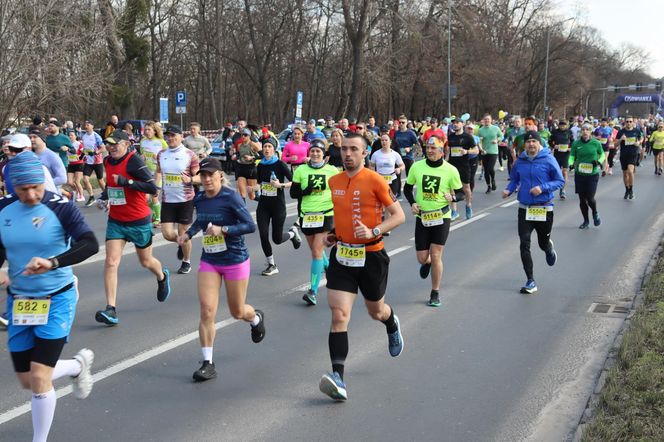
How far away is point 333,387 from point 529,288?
13.9ft

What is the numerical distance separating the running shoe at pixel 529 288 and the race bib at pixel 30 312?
5919mm

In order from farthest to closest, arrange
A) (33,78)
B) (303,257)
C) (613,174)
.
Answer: (613,174) → (33,78) → (303,257)

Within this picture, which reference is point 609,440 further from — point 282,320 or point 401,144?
point 401,144

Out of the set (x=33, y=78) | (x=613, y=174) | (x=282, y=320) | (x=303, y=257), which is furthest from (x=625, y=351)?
(x=613, y=174)

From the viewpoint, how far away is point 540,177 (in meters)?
9.11

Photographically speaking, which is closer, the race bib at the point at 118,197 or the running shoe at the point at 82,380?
the running shoe at the point at 82,380

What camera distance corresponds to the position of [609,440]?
4.55m

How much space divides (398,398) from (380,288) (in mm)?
800

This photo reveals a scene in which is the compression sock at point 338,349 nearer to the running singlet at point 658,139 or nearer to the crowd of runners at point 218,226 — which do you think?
the crowd of runners at point 218,226

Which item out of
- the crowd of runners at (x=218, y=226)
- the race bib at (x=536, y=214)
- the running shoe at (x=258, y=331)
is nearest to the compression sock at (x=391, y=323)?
the crowd of runners at (x=218, y=226)

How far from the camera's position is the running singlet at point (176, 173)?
9.34 m

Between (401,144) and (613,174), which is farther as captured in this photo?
(613,174)

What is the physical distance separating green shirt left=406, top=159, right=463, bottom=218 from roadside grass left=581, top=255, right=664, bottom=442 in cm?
240

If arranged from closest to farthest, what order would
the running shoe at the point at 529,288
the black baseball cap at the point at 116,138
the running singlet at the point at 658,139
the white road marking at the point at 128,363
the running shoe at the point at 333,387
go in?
the white road marking at the point at 128,363 < the running shoe at the point at 333,387 < the black baseball cap at the point at 116,138 < the running shoe at the point at 529,288 < the running singlet at the point at 658,139
